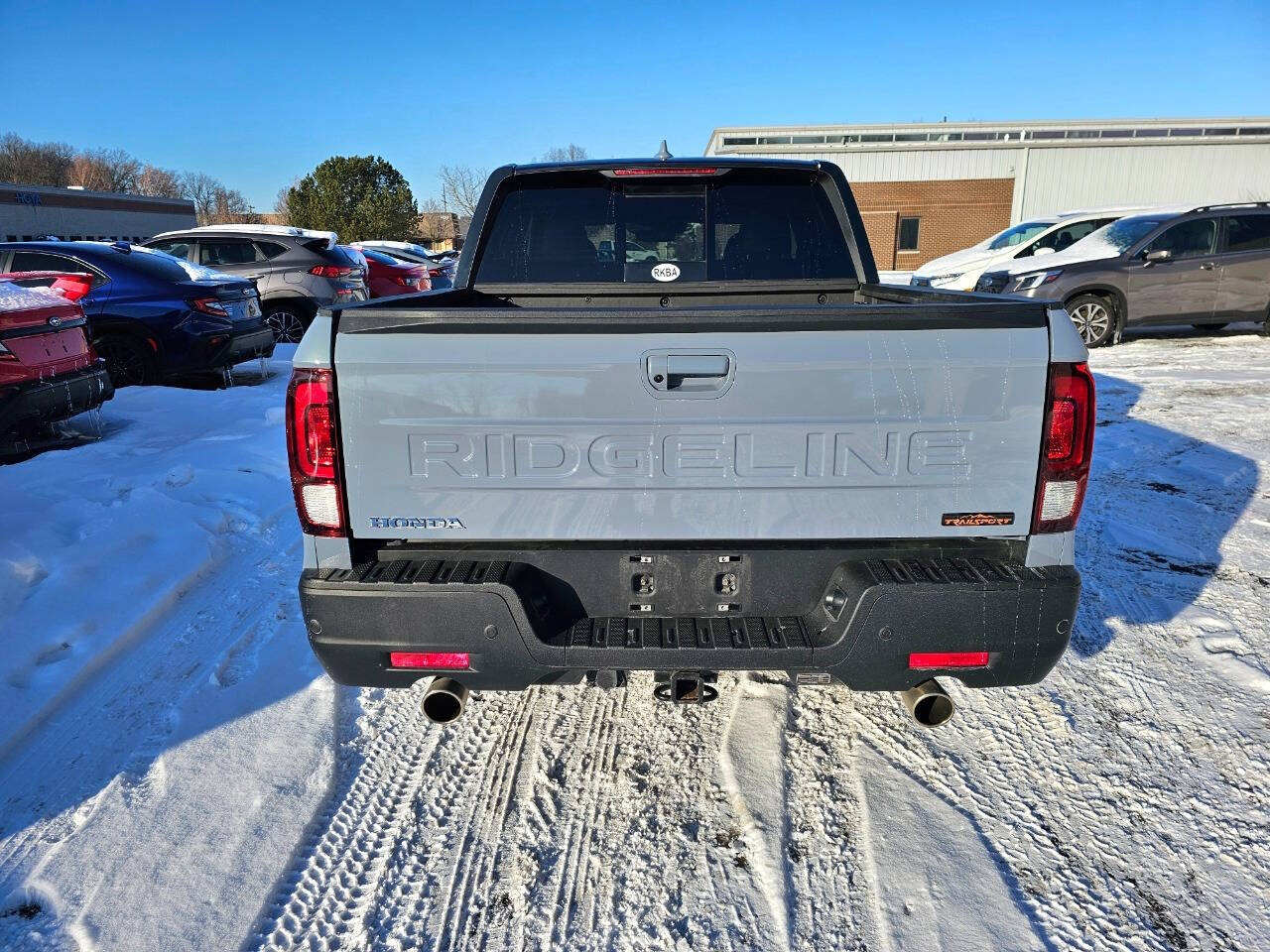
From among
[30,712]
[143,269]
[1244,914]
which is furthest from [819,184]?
[143,269]

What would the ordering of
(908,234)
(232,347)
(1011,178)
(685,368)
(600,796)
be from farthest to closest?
(908,234) → (1011,178) → (232,347) → (600,796) → (685,368)

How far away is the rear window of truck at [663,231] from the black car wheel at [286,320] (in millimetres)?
9705

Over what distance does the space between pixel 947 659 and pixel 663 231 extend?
8.02 feet

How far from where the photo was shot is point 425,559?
8.41 ft

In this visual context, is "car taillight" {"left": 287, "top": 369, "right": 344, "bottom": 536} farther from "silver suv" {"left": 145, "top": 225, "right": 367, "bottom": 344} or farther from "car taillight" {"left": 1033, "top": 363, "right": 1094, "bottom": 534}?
"silver suv" {"left": 145, "top": 225, "right": 367, "bottom": 344}

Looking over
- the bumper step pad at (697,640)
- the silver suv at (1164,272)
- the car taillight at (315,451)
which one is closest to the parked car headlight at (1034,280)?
the silver suv at (1164,272)

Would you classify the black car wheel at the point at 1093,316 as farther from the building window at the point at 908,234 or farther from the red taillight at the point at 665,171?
the building window at the point at 908,234

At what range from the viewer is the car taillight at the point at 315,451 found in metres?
2.36

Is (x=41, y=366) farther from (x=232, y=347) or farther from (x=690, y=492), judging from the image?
(x=690, y=492)

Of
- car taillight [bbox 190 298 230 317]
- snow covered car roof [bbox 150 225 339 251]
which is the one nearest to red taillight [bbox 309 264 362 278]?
snow covered car roof [bbox 150 225 339 251]

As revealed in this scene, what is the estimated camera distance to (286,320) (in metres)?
12.7

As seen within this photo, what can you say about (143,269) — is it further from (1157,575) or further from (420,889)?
(1157,575)

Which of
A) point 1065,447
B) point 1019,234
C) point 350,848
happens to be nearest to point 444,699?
point 350,848

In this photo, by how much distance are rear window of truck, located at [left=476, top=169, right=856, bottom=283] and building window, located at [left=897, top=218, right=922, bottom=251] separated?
32.1 m
